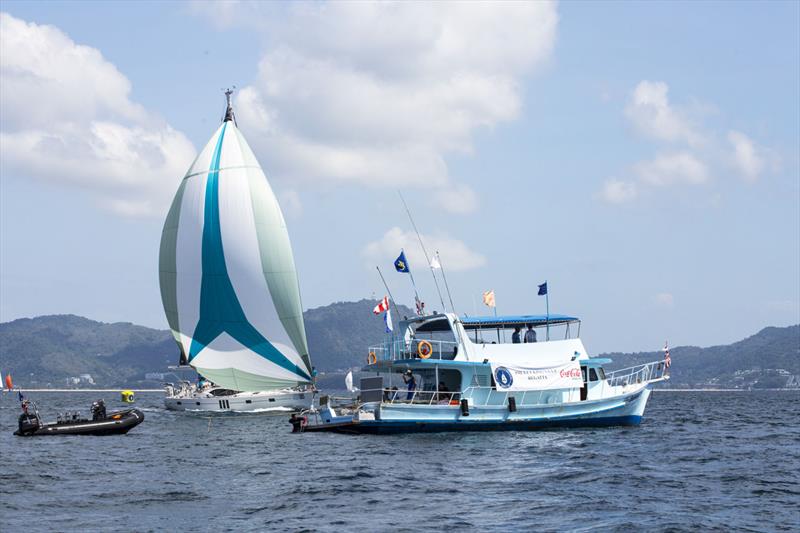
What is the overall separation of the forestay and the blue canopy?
1.96 metres

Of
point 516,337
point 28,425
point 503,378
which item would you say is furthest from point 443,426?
point 28,425

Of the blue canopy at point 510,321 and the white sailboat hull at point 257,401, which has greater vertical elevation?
the blue canopy at point 510,321

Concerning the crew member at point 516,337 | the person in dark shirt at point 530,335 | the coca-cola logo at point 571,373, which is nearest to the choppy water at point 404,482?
the coca-cola logo at point 571,373

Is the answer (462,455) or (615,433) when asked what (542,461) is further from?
A: (615,433)

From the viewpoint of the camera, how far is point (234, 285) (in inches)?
1980

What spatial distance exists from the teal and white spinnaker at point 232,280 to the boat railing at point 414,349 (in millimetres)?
14106

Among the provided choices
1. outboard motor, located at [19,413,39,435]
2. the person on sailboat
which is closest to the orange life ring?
the person on sailboat

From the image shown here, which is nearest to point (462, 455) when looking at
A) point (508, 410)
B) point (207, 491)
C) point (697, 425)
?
point (508, 410)

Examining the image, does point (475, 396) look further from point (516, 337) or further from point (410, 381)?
point (516, 337)

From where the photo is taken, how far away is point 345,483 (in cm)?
2523

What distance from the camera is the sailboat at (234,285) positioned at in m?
50.4

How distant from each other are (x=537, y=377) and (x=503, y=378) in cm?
156

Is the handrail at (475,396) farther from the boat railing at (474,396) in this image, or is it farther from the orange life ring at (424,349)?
the orange life ring at (424,349)

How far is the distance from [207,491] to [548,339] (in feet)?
59.5
